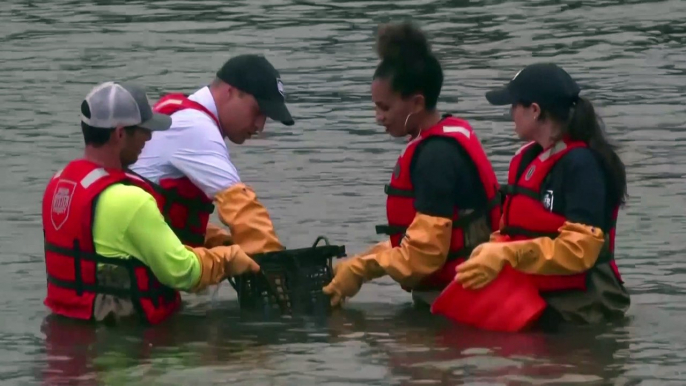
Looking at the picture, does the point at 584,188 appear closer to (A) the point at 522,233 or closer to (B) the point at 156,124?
(A) the point at 522,233

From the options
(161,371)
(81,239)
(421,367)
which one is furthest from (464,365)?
(81,239)

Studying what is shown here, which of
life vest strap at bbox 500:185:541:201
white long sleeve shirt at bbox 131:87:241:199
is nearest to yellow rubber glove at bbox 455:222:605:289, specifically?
life vest strap at bbox 500:185:541:201

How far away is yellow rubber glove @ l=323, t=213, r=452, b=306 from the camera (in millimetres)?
7691

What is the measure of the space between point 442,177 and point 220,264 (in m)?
1.20

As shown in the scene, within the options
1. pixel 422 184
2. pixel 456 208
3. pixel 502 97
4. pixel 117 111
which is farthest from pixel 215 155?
pixel 502 97

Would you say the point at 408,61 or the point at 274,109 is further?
the point at 274,109

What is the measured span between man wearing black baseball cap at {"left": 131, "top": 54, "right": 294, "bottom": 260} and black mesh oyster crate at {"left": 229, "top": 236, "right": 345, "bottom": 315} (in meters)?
0.16

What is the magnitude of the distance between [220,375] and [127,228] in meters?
0.86

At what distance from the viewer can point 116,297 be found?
25.1ft

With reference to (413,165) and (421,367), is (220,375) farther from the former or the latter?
(413,165)

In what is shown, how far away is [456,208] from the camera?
7.92m

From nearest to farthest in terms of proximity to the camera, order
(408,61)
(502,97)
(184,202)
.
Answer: (502,97) → (408,61) → (184,202)

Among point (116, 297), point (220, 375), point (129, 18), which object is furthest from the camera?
point (129, 18)

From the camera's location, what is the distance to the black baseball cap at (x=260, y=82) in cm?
803
